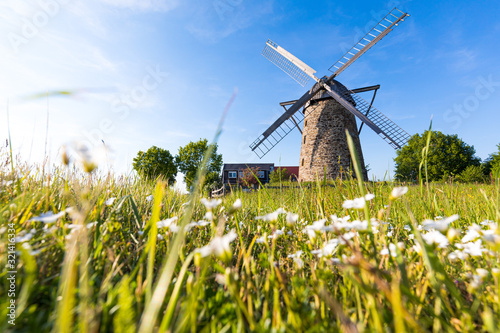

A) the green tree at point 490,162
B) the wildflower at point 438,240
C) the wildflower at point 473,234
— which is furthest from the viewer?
the green tree at point 490,162

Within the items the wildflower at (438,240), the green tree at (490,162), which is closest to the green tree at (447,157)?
the green tree at (490,162)

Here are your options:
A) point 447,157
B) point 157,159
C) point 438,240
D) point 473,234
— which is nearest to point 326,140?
point 473,234

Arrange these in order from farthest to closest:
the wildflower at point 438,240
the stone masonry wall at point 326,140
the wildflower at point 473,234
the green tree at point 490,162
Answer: the green tree at point 490,162 → the stone masonry wall at point 326,140 → the wildflower at point 473,234 → the wildflower at point 438,240

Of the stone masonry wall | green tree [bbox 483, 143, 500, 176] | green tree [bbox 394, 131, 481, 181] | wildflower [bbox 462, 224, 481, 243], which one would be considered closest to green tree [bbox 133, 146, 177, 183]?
the stone masonry wall

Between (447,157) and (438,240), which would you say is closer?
(438,240)

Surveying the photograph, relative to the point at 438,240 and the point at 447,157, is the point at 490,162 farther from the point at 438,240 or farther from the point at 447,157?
the point at 438,240

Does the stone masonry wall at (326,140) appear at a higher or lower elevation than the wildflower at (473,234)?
higher

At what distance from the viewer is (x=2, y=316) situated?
0.62 metres

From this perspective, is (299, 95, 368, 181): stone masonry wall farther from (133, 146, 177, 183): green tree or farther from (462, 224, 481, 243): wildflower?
(133, 146, 177, 183): green tree

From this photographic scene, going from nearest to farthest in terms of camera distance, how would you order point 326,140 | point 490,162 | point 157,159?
point 326,140, point 490,162, point 157,159

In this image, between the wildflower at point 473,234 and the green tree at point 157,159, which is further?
the green tree at point 157,159

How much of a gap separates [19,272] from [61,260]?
0.57ft

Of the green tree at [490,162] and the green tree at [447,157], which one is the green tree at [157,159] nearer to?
the green tree at [447,157]

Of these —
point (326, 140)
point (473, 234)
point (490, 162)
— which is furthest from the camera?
point (490, 162)
